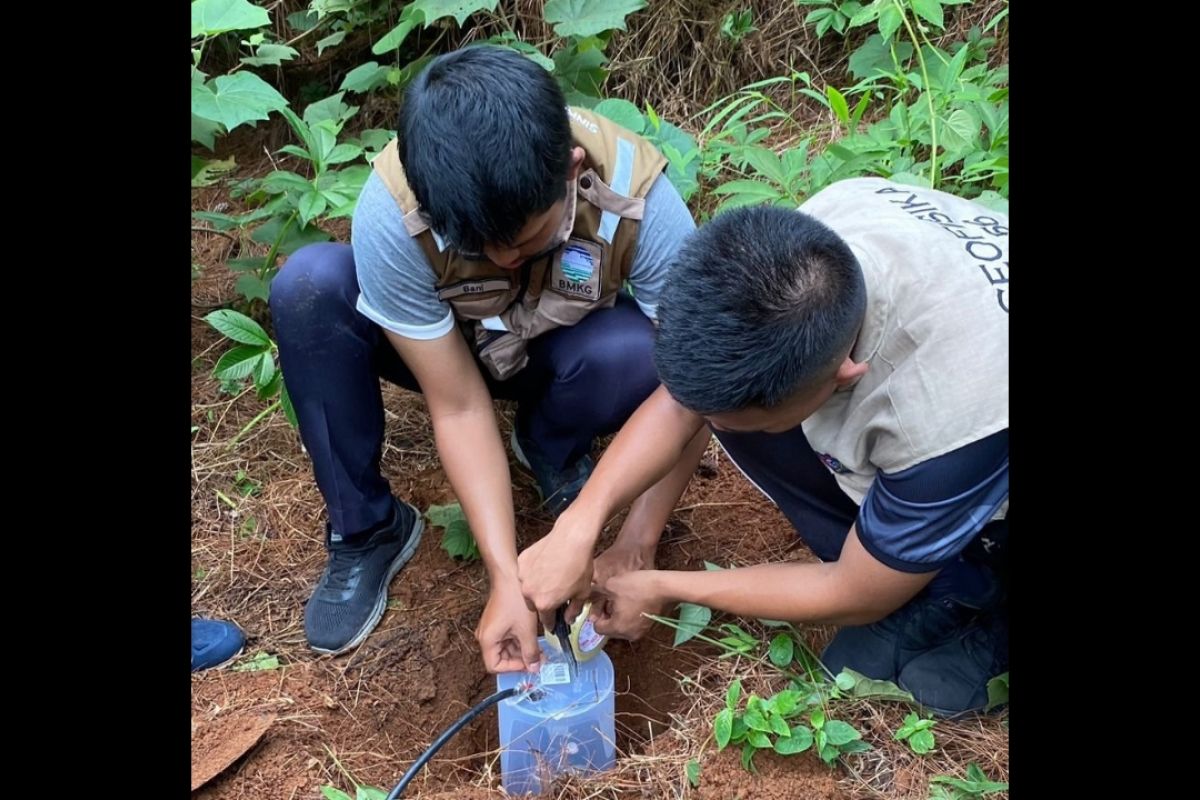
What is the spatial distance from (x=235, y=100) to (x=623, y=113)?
36.0 inches

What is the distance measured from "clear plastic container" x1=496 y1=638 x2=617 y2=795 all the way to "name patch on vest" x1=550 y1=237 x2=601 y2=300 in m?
0.63

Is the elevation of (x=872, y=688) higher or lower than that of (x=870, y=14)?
lower

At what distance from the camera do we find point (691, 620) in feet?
6.22

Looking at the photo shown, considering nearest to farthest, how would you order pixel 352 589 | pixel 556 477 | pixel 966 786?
pixel 966 786, pixel 352 589, pixel 556 477

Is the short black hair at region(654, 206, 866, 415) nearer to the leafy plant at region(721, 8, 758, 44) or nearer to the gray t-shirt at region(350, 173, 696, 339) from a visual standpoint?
the gray t-shirt at region(350, 173, 696, 339)

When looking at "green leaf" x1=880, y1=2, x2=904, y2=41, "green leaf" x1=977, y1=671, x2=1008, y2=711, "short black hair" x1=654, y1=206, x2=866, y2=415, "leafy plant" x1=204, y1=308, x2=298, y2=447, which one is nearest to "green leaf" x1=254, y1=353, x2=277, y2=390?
"leafy plant" x1=204, y1=308, x2=298, y2=447

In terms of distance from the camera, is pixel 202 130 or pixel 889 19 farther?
pixel 889 19

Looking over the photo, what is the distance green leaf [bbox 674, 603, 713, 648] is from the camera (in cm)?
188

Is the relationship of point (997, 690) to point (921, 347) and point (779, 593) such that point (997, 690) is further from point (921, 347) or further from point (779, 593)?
point (921, 347)

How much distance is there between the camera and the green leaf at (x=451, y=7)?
8.43 feet

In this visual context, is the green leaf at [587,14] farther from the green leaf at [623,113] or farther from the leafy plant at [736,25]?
the leafy plant at [736,25]

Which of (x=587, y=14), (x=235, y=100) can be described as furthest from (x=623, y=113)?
(x=235, y=100)

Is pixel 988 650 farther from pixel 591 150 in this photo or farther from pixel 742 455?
pixel 591 150

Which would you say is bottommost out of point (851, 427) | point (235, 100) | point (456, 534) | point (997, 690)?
point (456, 534)
